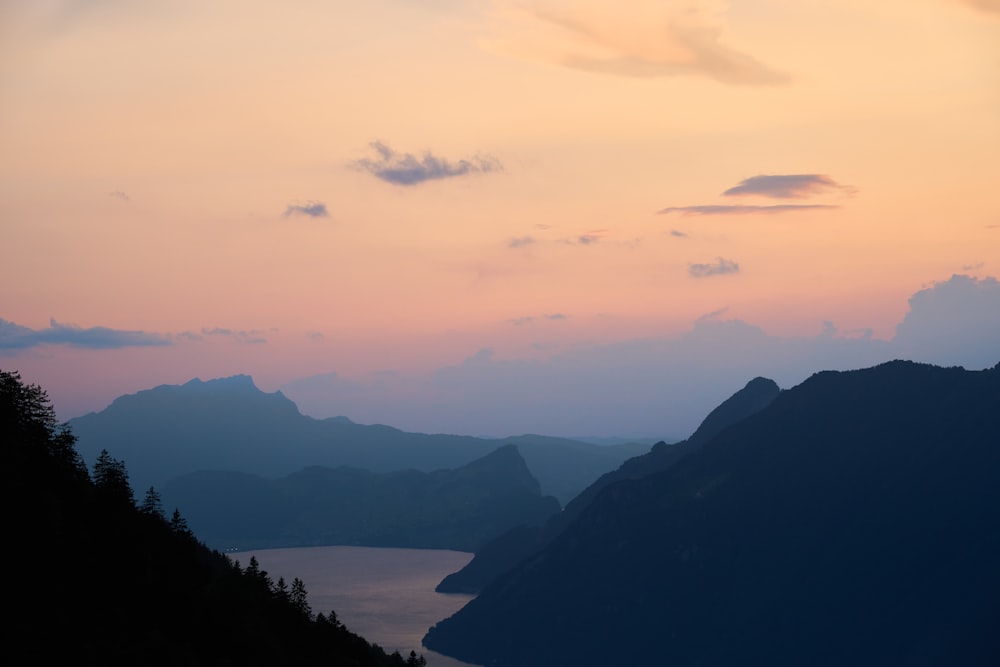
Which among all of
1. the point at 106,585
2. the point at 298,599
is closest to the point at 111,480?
the point at 106,585

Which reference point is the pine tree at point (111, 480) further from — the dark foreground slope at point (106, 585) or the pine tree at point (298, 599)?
the pine tree at point (298, 599)

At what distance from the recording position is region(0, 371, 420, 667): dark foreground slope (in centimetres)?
7788

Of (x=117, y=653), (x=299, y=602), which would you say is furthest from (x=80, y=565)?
(x=299, y=602)

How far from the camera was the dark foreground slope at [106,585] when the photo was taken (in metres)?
77.9

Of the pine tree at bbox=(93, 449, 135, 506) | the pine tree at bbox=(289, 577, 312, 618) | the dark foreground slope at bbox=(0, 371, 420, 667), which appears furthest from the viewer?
the pine tree at bbox=(289, 577, 312, 618)

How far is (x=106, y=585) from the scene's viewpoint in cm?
8794

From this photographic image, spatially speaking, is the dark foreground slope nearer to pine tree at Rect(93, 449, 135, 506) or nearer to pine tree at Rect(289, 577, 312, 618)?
pine tree at Rect(93, 449, 135, 506)

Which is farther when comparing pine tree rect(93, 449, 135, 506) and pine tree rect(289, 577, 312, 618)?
pine tree rect(289, 577, 312, 618)

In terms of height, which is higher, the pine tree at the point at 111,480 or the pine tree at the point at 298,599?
the pine tree at the point at 111,480

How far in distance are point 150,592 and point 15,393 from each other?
28826 mm

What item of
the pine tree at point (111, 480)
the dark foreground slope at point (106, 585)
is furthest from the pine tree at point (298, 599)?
the pine tree at point (111, 480)

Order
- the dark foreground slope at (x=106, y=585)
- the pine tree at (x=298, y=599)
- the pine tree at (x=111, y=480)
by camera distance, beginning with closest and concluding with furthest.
Answer: the dark foreground slope at (x=106, y=585), the pine tree at (x=111, y=480), the pine tree at (x=298, y=599)

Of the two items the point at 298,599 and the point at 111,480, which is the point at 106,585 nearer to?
the point at 111,480

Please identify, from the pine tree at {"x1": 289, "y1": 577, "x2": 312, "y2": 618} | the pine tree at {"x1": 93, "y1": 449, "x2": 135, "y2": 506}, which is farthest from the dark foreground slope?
the pine tree at {"x1": 289, "y1": 577, "x2": 312, "y2": 618}
